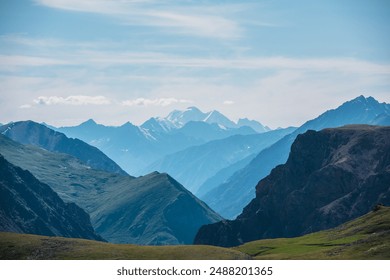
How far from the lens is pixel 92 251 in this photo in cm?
14938

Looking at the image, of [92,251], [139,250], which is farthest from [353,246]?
Answer: [92,251]

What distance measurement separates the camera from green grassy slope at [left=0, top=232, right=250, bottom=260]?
5591 inches

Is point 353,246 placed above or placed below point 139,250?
above

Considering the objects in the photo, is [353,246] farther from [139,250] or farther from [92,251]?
[92,251]

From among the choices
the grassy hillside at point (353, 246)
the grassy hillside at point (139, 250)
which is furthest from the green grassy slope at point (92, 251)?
the grassy hillside at point (353, 246)

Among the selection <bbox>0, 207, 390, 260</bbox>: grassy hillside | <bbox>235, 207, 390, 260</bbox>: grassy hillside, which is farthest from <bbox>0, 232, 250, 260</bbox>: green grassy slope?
<bbox>235, 207, 390, 260</bbox>: grassy hillside

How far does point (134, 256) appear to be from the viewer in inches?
5571

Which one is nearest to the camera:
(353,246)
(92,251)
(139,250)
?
(353,246)

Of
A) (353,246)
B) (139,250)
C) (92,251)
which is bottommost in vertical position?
(92,251)

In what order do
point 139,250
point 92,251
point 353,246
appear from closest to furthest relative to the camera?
point 353,246, point 92,251, point 139,250

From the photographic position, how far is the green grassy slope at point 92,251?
14200 centimetres
